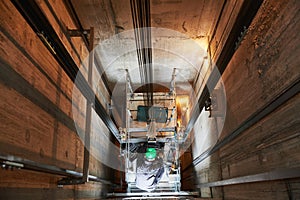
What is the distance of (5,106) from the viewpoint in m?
1.20

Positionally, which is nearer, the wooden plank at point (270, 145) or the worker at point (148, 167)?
the wooden plank at point (270, 145)

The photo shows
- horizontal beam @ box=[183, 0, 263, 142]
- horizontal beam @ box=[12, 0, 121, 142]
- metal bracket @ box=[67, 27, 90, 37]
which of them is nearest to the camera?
horizontal beam @ box=[12, 0, 121, 142]

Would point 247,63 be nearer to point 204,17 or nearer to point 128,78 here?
point 204,17

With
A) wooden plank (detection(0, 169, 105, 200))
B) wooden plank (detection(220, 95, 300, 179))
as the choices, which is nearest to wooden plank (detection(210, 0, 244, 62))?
wooden plank (detection(220, 95, 300, 179))

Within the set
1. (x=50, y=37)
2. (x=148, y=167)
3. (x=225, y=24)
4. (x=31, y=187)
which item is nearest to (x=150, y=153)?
(x=148, y=167)

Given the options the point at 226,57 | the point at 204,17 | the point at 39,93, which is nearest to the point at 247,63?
the point at 226,57

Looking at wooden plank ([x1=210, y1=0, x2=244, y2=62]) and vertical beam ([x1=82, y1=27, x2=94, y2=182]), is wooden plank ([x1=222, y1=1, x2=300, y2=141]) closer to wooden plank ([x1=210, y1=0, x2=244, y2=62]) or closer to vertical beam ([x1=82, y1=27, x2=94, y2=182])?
wooden plank ([x1=210, y1=0, x2=244, y2=62])

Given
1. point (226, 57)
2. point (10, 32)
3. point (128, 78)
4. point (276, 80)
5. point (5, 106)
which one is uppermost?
point (128, 78)

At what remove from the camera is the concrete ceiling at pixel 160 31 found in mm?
2342

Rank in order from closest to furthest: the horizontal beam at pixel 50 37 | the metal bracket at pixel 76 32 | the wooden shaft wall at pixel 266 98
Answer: the wooden shaft wall at pixel 266 98 < the horizontal beam at pixel 50 37 < the metal bracket at pixel 76 32

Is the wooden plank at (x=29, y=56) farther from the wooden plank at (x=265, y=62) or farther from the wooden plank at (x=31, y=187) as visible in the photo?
the wooden plank at (x=265, y=62)

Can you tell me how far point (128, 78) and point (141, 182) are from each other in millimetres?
1663

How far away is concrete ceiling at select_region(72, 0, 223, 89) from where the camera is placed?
2.34 meters

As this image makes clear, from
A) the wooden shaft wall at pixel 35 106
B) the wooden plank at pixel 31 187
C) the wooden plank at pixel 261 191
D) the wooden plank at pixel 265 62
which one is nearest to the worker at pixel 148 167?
the wooden shaft wall at pixel 35 106
